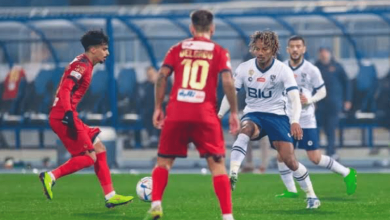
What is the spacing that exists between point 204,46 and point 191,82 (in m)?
0.33

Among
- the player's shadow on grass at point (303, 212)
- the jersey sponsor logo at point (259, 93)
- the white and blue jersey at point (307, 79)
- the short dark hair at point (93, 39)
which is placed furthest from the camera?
the white and blue jersey at point (307, 79)

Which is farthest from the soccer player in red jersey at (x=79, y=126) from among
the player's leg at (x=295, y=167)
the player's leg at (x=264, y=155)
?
→ the player's leg at (x=264, y=155)

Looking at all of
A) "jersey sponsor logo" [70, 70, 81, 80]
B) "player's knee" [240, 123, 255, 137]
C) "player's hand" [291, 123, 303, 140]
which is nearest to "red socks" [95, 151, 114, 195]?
"jersey sponsor logo" [70, 70, 81, 80]

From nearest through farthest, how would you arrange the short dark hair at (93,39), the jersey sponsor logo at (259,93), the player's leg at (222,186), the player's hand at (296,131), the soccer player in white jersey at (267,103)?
the player's leg at (222,186), the player's hand at (296,131), the soccer player in white jersey at (267,103), the jersey sponsor logo at (259,93), the short dark hair at (93,39)

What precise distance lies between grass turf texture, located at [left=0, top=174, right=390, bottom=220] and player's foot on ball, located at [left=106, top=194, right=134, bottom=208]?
82 mm

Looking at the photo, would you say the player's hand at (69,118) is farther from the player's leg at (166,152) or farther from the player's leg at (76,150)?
the player's leg at (166,152)

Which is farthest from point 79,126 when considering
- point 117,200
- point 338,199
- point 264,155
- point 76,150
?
point 264,155

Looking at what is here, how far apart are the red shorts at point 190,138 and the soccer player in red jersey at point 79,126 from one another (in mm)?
2348

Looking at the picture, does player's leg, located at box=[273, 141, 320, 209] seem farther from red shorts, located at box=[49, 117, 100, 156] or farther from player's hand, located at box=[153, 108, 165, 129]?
player's hand, located at box=[153, 108, 165, 129]

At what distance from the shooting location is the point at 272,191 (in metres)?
14.8

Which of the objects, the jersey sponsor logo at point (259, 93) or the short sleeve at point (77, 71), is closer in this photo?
the short sleeve at point (77, 71)

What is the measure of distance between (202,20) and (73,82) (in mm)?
2768

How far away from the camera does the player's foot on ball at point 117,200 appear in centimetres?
1179

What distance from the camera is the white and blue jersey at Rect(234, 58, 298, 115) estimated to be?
38.8 ft
